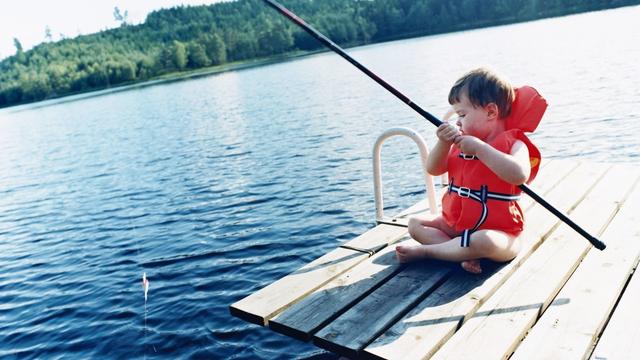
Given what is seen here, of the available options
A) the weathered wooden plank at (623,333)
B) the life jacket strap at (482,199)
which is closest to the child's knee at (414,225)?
the life jacket strap at (482,199)

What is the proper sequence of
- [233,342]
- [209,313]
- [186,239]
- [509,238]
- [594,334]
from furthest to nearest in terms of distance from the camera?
[186,239] → [209,313] → [233,342] → [509,238] → [594,334]

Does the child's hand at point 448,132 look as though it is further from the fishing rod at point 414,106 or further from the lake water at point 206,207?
the lake water at point 206,207

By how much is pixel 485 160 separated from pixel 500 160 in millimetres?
94

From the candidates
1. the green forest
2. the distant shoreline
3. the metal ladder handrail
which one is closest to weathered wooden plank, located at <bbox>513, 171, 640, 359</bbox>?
the metal ladder handrail

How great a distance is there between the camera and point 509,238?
362 cm

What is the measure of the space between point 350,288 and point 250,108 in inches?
1049

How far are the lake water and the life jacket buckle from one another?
241 centimetres

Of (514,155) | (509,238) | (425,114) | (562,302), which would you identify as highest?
(425,114)

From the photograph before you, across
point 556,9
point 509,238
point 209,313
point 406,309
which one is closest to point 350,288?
point 406,309

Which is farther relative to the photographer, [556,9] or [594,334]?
[556,9]

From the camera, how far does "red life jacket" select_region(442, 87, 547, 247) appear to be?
11.6 ft

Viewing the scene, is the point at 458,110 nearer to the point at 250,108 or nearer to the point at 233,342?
the point at 233,342

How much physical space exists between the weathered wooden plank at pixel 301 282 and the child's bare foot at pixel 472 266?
0.94 m

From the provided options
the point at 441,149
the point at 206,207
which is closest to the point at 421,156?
the point at 441,149
